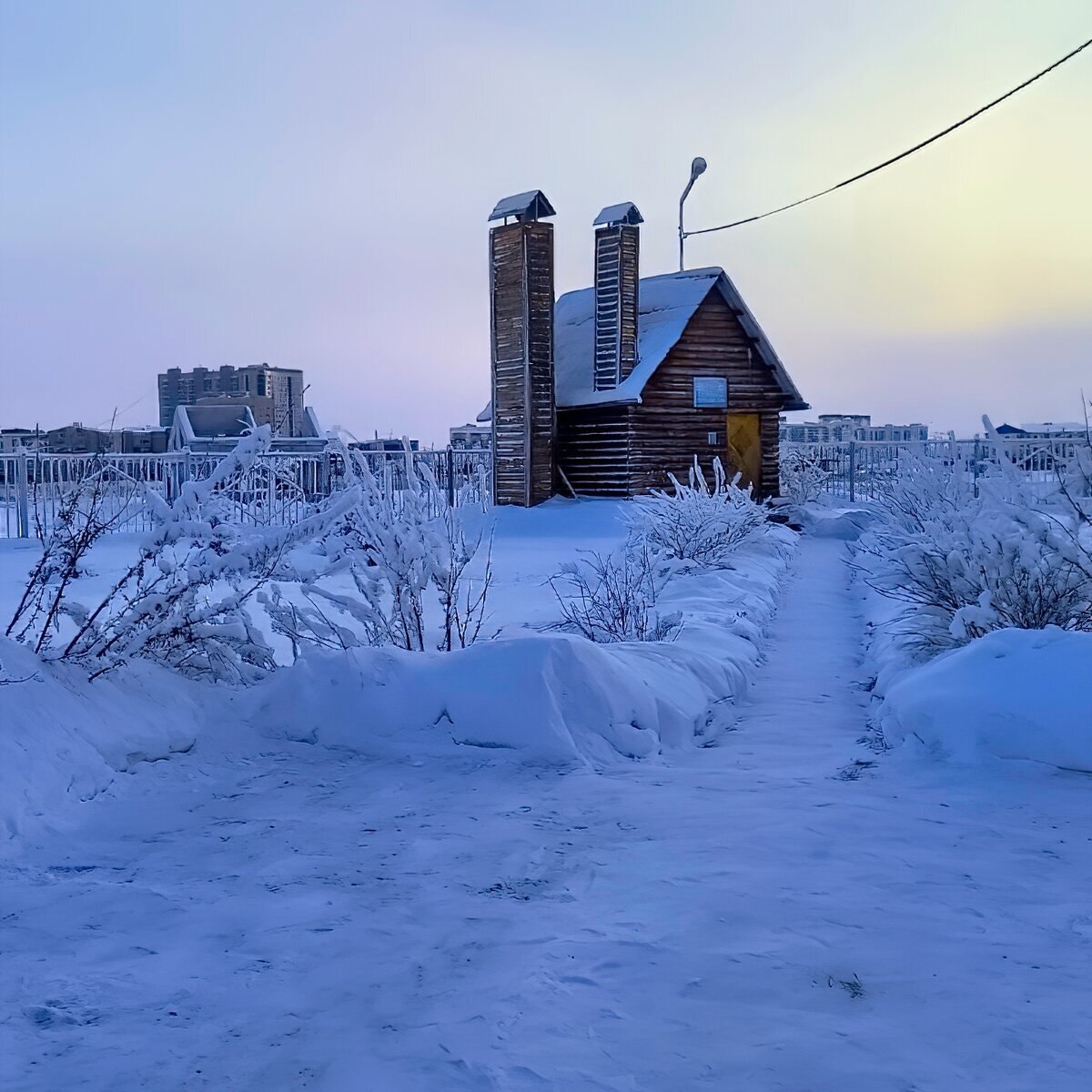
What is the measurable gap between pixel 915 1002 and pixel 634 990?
0.72 metres

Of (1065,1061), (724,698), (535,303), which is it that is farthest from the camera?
(535,303)

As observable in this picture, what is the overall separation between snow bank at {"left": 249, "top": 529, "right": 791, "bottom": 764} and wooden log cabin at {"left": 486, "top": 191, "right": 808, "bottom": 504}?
16475mm

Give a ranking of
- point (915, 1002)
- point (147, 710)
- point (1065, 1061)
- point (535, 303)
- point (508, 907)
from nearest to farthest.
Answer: point (1065, 1061) < point (915, 1002) < point (508, 907) < point (147, 710) < point (535, 303)

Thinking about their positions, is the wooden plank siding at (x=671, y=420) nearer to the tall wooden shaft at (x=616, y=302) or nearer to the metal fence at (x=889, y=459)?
the tall wooden shaft at (x=616, y=302)

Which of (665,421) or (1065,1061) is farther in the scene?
(665,421)

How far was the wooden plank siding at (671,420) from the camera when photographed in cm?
2220

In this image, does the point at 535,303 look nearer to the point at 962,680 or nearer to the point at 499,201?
the point at 499,201

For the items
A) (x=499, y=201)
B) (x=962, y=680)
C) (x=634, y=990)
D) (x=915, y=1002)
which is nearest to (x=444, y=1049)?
(x=634, y=990)

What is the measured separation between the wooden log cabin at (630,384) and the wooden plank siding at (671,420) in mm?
24

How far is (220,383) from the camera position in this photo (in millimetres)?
106875

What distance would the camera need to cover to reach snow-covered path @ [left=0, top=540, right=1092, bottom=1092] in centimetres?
237

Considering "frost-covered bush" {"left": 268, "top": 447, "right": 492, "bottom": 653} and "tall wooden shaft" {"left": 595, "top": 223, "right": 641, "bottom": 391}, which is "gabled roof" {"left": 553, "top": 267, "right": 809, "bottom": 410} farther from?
"frost-covered bush" {"left": 268, "top": 447, "right": 492, "bottom": 653}

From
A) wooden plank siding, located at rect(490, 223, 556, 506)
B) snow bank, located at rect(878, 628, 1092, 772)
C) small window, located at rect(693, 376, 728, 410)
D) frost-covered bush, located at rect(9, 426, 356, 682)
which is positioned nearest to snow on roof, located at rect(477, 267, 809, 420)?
wooden plank siding, located at rect(490, 223, 556, 506)

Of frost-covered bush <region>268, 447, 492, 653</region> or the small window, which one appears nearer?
frost-covered bush <region>268, 447, 492, 653</region>
